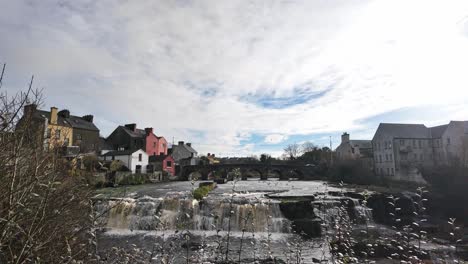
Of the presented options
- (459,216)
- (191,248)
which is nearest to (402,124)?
(459,216)

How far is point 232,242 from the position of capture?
588 inches

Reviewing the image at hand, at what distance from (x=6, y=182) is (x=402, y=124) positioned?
57720 mm

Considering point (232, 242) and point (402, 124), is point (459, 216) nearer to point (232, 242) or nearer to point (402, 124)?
point (232, 242)

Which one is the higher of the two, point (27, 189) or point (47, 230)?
point (27, 189)

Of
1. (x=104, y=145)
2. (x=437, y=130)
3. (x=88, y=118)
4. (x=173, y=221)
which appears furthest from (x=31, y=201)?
(x=437, y=130)

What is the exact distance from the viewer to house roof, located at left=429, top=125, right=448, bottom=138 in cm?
4765

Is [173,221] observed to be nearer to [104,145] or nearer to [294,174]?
[104,145]

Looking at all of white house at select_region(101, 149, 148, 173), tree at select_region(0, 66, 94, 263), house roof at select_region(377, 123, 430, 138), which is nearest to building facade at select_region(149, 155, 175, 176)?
white house at select_region(101, 149, 148, 173)

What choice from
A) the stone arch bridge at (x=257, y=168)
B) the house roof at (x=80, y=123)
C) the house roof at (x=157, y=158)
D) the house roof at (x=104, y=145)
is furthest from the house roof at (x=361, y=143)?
the house roof at (x=80, y=123)

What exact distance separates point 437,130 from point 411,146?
5.87m

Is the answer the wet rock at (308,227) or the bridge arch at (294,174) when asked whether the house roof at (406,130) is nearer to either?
the bridge arch at (294,174)

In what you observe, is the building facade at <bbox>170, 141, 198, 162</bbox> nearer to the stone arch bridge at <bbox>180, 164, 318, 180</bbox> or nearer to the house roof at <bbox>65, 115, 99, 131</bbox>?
the stone arch bridge at <bbox>180, 164, 318, 180</bbox>

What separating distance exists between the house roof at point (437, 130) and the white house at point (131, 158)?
51.4m

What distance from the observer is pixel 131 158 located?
1825 inches
